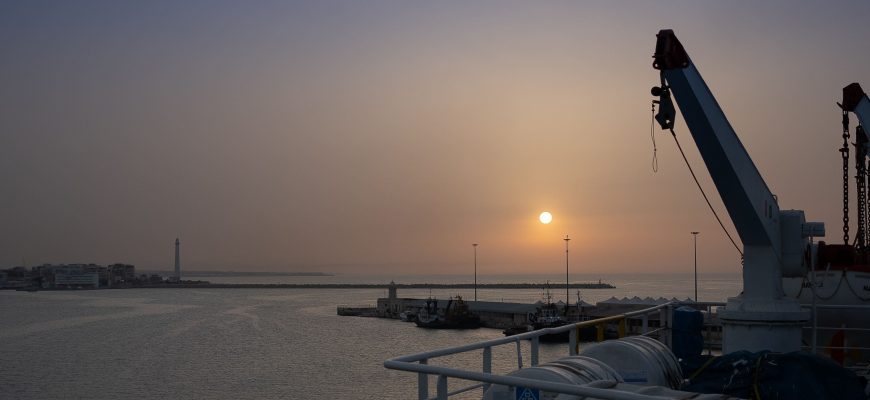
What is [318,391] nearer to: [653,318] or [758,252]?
[653,318]

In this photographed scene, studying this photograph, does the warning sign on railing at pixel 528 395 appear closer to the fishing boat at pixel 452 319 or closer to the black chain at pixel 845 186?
the black chain at pixel 845 186

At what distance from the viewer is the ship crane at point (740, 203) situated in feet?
34.6

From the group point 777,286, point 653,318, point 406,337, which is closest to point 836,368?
point 777,286

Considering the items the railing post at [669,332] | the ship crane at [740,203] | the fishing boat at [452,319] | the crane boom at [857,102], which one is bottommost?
the fishing boat at [452,319]

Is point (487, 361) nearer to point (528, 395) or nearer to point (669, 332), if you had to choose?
point (528, 395)

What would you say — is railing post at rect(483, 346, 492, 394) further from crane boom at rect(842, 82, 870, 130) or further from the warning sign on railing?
crane boom at rect(842, 82, 870, 130)

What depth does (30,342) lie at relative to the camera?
81688 mm

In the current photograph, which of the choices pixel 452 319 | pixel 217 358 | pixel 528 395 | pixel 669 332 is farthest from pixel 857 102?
pixel 452 319

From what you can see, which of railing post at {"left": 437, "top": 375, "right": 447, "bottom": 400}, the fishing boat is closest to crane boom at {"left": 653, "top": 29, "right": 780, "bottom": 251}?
railing post at {"left": 437, "top": 375, "right": 447, "bottom": 400}

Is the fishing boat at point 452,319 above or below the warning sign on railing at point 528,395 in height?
below

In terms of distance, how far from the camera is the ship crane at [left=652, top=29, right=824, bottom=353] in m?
10.6

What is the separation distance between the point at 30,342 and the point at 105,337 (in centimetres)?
731

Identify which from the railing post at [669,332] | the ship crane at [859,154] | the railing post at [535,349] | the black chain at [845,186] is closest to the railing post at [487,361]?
the railing post at [535,349]

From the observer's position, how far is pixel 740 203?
435 inches
